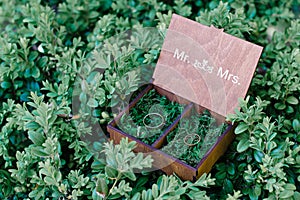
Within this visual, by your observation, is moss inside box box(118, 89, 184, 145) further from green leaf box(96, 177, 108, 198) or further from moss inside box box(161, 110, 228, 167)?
green leaf box(96, 177, 108, 198)

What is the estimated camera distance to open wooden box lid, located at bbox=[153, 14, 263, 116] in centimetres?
161

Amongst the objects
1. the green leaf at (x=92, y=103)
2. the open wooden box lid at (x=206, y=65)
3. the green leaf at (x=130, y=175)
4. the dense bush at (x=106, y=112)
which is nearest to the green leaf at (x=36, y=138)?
the dense bush at (x=106, y=112)

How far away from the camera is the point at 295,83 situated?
1.76 meters

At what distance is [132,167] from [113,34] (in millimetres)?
853

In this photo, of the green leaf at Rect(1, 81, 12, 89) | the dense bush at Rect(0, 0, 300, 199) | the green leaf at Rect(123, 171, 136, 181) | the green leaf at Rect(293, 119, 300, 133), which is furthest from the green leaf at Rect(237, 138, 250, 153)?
the green leaf at Rect(1, 81, 12, 89)

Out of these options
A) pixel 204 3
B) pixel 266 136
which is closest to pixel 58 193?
pixel 266 136

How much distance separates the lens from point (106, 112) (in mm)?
1745

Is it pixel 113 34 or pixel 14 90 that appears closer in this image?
pixel 14 90

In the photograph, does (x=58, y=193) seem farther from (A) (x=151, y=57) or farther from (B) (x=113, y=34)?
(B) (x=113, y=34)

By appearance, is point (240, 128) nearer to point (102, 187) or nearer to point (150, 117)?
point (150, 117)

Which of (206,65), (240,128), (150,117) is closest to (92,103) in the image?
(150,117)

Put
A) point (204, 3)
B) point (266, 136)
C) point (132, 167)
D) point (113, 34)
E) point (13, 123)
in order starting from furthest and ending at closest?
point (204, 3)
point (113, 34)
point (13, 123)
point (266, 136)
point (132, 167)

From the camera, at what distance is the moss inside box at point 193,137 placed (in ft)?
5.08

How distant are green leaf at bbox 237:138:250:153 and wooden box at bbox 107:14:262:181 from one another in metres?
0.05
